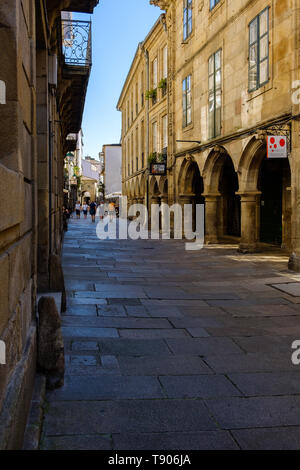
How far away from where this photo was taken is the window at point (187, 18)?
65.6ft

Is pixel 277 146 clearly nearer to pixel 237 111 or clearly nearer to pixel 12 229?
pixel 237 111

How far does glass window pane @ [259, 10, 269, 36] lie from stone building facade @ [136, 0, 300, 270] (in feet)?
0.09

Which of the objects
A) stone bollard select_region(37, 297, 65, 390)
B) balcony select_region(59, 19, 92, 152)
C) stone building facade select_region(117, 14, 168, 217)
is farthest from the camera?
stone building facade select_region(117, 14, 168, 217)

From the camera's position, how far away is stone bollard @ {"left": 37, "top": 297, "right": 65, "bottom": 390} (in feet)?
13.0

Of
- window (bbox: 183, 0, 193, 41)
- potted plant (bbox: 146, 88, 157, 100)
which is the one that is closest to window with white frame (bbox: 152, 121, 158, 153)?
potted plant (bbox: 146, 88, 157, 100)

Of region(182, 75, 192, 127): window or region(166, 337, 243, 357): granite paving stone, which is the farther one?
region(182, 75, 192, 127): window

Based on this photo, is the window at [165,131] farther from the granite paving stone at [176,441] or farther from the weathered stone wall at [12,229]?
the granite paving stone at [176,441]

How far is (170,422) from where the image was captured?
3.31 metres

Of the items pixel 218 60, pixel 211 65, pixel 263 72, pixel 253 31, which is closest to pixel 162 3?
pixel 211 65

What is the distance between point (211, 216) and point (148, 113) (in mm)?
12623

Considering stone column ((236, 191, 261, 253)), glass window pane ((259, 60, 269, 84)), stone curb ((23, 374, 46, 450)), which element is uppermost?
glass window pane ((259, 60, 269, 84))

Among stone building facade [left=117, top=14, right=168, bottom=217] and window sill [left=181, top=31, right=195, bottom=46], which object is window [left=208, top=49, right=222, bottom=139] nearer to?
window sill [left=181, top=31, right=195, bottom=46]

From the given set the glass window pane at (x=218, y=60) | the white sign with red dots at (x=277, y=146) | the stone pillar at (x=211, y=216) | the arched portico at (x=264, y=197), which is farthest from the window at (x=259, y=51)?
the stone pillar at (x=211, y=216)
